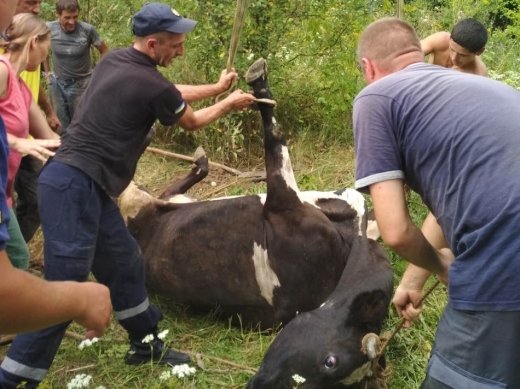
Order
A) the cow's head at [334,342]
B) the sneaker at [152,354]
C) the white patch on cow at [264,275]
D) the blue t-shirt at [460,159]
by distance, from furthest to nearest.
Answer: the white patch on cow at [264,275] < the sneaker at [152,354] < the cow's head at [334,342] < the blue t-shirt at [460,159]

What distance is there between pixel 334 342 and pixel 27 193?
2433mm

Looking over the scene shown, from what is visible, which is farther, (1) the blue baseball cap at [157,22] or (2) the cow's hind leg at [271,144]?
(2) the cow's hind leg at [271,144]

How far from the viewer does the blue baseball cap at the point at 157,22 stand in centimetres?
343

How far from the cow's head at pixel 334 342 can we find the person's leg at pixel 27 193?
2.11 m

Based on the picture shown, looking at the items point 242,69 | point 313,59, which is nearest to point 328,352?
point 242,69

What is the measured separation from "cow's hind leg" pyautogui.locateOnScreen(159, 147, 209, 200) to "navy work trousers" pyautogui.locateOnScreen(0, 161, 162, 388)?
6.33 feet

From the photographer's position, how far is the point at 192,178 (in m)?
5.66

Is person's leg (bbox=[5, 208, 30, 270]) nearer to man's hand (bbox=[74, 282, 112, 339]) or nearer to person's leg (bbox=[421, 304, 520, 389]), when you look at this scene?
man's hand (bbox=[74, 282, 112, 339])

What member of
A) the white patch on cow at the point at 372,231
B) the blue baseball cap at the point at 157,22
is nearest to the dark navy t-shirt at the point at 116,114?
the blue baseball cap at the point at 157,22

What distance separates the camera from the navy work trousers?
10.7 feet

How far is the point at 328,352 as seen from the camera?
309cm

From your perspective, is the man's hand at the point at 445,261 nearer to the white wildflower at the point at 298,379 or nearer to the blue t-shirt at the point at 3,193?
the white wildflower at the point at 298,379

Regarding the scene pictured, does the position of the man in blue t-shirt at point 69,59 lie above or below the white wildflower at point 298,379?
above

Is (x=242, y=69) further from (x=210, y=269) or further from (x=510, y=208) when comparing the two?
(x=510, y=208)
